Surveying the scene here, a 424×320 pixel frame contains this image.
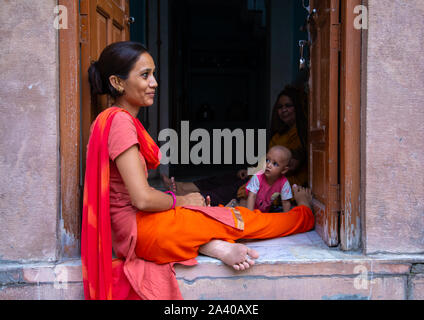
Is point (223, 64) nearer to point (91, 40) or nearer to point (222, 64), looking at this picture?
point (222, 64)

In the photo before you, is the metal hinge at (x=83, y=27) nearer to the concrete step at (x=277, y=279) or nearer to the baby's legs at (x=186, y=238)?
the baby's legs at (x=186, y=238)

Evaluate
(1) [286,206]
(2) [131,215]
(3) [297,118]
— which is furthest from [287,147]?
(2) [131,215]

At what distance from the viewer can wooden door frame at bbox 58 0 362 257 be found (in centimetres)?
224

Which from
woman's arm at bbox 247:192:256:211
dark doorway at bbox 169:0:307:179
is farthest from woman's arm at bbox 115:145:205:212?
dark doorway at bbox 169:0:307:179

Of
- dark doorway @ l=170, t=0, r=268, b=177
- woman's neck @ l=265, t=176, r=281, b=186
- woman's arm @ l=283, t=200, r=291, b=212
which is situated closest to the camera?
woman's arm @ l=283, t=200, r=291, b=212

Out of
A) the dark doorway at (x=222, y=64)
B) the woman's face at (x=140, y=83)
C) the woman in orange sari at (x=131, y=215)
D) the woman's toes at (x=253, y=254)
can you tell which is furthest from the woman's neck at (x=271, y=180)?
the dark doorway at (x=222, y=64)

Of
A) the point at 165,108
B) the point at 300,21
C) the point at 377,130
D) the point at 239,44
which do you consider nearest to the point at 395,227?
the point at 377,130

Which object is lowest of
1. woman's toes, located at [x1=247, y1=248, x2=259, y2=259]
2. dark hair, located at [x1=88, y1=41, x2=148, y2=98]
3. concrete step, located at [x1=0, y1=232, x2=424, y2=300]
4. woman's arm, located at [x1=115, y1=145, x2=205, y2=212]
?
concrete step, located at [x1=0, y1=232, x2=424, y2=300]

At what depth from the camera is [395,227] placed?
230 centimetres

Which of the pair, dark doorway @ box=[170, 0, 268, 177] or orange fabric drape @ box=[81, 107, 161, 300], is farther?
dark doorway @ box=[170, 0, 268, 177]

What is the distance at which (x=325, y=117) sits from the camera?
8.47 ft

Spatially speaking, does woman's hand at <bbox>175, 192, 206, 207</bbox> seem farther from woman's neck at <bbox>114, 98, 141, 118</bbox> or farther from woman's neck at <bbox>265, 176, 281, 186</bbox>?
woman's neck at <bbox>265, 176, 281, 186</bbox>

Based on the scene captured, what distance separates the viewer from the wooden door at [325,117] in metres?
2.41

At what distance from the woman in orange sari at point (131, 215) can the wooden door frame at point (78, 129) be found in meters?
0.17
